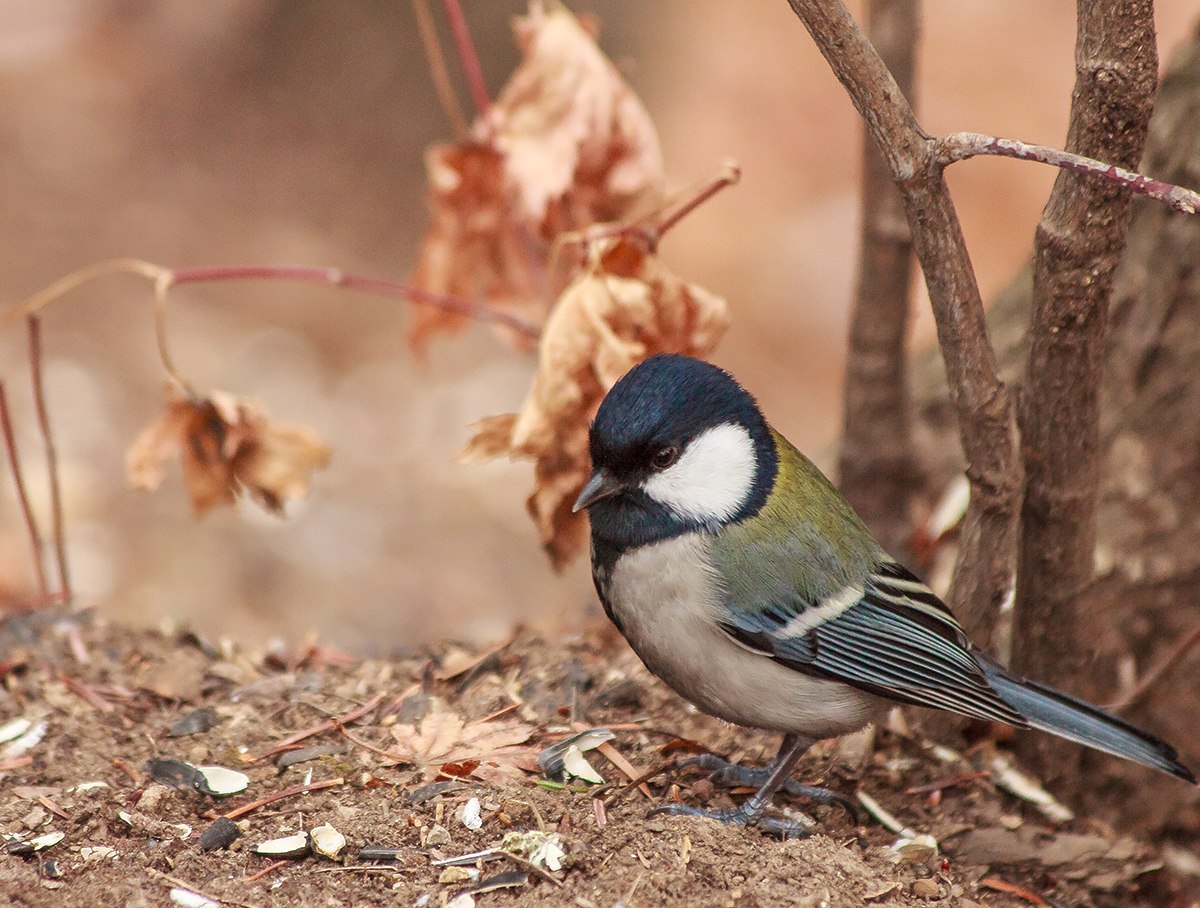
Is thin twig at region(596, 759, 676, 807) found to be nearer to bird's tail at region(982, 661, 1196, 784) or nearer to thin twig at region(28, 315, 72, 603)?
bird's tail at region(982, 661, 1196, 784)

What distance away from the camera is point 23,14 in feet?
22.5

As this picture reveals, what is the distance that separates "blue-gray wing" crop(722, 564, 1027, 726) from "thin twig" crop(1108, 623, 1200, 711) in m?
0.62

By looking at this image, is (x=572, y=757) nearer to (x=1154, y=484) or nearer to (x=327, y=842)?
(x=327, y=842)

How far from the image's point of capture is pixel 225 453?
111 inches

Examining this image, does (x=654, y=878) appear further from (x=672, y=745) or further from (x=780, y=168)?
(x=780, y=168)

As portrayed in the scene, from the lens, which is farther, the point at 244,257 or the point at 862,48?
the point at 244,257

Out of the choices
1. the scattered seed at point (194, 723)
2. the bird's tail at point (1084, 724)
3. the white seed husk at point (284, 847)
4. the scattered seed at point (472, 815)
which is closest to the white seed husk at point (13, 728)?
the scattered seed at point (194, 723)

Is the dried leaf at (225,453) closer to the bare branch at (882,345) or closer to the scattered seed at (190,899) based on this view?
the scattered seed at (190,899)

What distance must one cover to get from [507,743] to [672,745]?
36 cm

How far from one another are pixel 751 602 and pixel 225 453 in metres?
1.26

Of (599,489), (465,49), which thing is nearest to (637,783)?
(599,489)

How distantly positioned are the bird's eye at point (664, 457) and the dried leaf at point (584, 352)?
32 cm

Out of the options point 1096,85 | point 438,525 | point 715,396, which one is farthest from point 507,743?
point 438,525

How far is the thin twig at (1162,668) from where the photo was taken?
2840 millimetres
